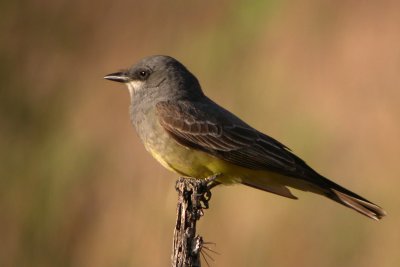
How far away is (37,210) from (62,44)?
181 cm

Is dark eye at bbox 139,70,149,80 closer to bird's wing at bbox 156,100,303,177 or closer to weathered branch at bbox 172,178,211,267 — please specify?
bird's wing at bbox 156,100,303,177

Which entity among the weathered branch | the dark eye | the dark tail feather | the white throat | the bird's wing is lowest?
the weathered branch

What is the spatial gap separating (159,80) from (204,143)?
617 millimetres

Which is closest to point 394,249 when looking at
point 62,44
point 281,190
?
point 281,190

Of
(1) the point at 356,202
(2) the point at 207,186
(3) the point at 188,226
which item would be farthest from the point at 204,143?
(3) the point at 188,226

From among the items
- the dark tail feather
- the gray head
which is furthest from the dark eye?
the dark tail feather

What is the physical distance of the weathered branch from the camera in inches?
173

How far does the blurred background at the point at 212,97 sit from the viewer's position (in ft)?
19.9

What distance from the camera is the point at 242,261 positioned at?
6.10 metres

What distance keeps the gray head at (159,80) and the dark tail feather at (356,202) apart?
3.73 feet

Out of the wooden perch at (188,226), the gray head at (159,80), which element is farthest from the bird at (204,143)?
the wooden perch at (188,226)

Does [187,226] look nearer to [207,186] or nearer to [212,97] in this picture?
[207,186]

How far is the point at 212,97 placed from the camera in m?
7.43

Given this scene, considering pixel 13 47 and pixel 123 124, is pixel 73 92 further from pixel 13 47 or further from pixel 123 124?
pixel 123 124
